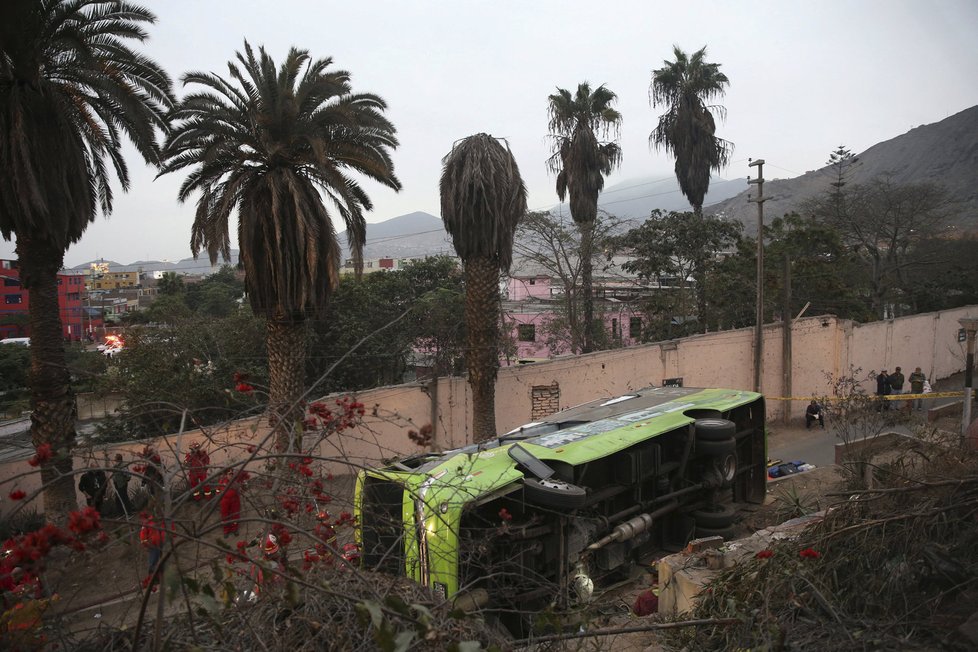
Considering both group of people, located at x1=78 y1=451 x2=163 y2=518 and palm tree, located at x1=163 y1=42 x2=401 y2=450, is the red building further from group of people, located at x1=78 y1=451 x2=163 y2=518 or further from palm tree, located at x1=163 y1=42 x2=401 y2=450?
group of people, located at x1=78 y1=451 x2=163 y2=518

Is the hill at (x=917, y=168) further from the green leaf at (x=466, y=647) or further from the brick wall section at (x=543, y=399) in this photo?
the green leaf at (x=466, y=647)

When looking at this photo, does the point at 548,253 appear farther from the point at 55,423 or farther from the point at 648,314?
the point at 55,423

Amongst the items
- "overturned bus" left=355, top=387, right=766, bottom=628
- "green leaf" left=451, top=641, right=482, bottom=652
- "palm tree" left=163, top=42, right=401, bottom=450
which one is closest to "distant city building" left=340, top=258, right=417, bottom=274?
"palm tree" left=163, top=42, right=401, bottom=450

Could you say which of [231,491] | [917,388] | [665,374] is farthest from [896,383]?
[231,491]

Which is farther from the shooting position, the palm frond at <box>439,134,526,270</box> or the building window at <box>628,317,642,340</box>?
the building window at <box>628,317,642,340</box>

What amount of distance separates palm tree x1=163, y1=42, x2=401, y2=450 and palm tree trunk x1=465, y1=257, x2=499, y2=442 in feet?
10.4

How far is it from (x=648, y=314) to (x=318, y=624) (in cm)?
2524

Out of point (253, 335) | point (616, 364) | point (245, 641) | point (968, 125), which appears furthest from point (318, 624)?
point (968, 125)

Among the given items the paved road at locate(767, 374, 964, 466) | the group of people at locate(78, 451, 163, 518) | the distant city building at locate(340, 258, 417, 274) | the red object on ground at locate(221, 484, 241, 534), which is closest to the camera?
the red object on ground at locate(221, 484, 241, 534)

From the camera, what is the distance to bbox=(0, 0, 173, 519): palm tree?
34.8ft

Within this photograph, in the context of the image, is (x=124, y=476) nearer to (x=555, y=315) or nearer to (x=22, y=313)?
(x=555, y=315)

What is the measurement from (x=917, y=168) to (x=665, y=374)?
88.2 metres

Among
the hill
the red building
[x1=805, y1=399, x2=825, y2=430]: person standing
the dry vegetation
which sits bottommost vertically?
[x1=805, y1=399, x2=825, y2=430]: person standing

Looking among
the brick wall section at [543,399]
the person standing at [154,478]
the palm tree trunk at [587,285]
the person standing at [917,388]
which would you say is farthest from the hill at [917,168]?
the person standing at [154,478]
